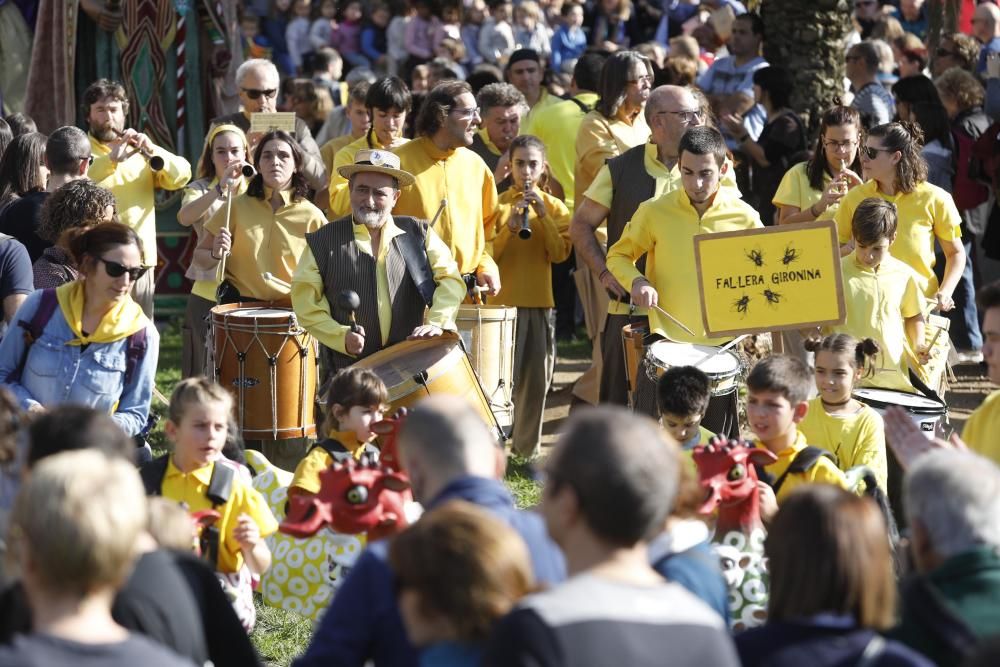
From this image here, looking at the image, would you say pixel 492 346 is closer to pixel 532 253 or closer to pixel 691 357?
pixel 532 253

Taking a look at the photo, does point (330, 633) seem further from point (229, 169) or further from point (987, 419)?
point (229, 169)

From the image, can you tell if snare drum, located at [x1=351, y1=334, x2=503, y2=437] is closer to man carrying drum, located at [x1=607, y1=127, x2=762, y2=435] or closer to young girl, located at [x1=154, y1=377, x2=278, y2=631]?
man carrying drum, located at [x1=607, y1=127, x2=762, y2=435]

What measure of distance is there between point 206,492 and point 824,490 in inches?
97.3

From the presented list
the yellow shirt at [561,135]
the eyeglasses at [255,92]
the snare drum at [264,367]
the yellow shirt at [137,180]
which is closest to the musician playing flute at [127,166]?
the yellow shirt at [137,180]

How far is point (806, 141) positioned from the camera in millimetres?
11828

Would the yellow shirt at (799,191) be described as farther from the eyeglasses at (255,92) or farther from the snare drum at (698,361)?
the eyeglasses at (255,92)

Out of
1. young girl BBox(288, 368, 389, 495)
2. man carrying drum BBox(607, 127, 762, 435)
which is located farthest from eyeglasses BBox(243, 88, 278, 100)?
young girl BBox(288, 368, 389, 495)

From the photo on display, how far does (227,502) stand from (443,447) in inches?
68.2

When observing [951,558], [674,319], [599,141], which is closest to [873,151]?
[599,141]

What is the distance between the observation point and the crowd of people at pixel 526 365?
335 cm

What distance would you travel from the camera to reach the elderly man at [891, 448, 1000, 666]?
3582 mm

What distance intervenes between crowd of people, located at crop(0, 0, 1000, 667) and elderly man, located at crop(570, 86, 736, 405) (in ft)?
0.07

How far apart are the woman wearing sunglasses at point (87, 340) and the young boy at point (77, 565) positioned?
2946mm

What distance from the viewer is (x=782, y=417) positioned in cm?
605
